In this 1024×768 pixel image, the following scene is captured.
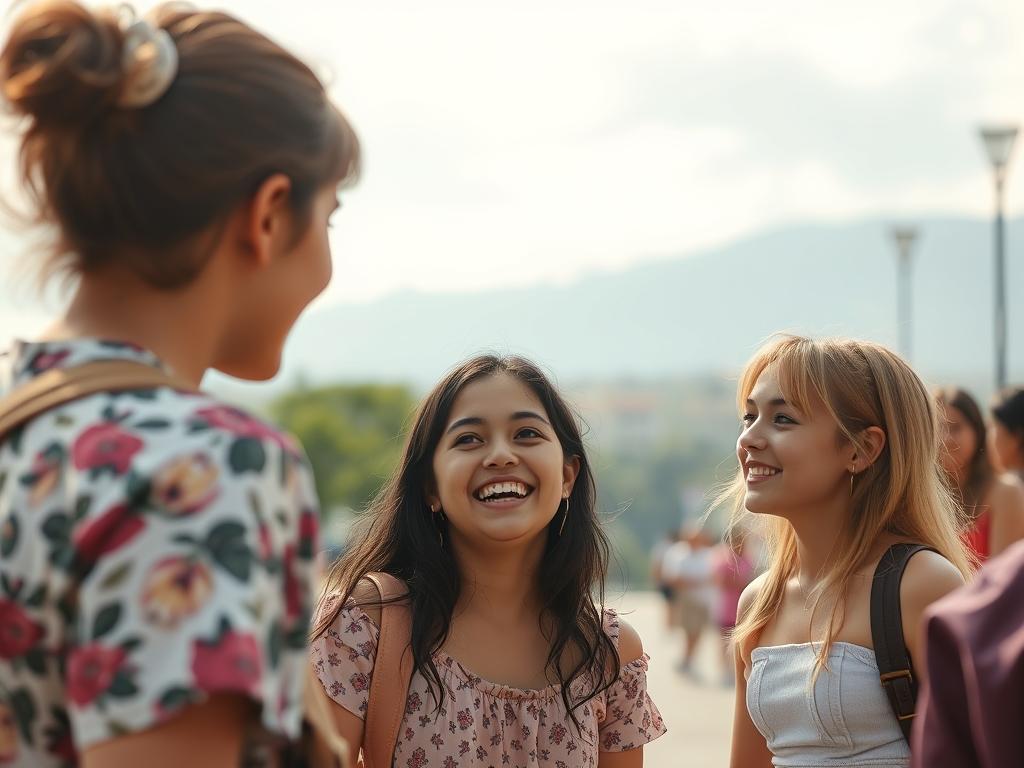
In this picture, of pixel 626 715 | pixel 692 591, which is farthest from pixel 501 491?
pixel 692 591

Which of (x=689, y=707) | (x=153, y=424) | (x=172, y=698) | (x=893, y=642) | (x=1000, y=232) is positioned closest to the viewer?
(x=172, y=698)

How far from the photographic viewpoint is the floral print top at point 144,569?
1.54 meters

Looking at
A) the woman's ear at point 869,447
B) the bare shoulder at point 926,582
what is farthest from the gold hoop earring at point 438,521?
the bare shoulder at point 926,582

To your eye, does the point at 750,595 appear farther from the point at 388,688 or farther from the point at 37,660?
the point at 37,660

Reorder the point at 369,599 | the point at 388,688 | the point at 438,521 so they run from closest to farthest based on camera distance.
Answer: the point at 388,688, the point at 369,599, the point at 438,521

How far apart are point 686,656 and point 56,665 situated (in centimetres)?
1815

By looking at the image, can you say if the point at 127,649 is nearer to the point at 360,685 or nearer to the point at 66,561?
the point at 66,561

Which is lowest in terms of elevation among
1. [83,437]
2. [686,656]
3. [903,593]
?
[686,656]

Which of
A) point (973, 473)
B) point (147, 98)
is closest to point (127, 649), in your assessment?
point (147, 98)

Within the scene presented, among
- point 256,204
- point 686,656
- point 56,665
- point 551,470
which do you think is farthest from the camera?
point 686,656

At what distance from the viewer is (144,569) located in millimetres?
1540

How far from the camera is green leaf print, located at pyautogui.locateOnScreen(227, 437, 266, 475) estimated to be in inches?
63.0

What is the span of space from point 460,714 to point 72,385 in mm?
2236

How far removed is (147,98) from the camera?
1745mm
